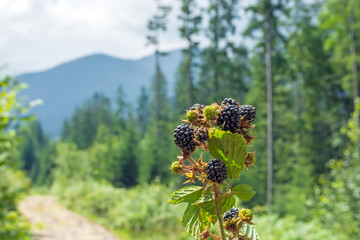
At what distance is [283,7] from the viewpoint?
15.9 m

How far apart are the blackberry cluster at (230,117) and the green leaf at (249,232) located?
0.73 feet

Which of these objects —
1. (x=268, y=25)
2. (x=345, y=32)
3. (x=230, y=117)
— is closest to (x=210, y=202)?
(x=230, y=117)

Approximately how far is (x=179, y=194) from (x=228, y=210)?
128 millimetres

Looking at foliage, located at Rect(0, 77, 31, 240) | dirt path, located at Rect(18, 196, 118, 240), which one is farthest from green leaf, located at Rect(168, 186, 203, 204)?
dirt path, located at Rect(18, 196, 118, 240)

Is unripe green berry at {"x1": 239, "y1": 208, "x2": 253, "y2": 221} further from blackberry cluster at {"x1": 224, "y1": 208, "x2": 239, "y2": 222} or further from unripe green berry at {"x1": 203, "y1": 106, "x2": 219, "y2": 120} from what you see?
unripe green berry at {"x1": 203, "y1": 106, "x2": 219, "y2": 120}

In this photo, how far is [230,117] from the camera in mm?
757

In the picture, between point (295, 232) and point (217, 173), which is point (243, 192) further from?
point (295, 232)

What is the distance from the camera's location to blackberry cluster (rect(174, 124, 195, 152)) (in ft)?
2.54

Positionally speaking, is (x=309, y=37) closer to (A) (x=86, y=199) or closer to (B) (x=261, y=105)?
(B) (x=261, y=105)

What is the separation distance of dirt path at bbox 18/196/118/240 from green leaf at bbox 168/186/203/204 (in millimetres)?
9540

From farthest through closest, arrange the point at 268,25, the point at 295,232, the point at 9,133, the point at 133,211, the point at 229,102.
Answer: the point at 268,25 → the point at 133,211 → the point at 295,232 → the point at 9,133 → the point at 229,102

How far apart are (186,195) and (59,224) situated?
13.7 meters

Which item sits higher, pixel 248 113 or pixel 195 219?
pixel 248 113

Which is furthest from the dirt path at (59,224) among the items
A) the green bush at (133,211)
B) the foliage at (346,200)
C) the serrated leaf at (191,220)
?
the serrated leaf at (191,220)
